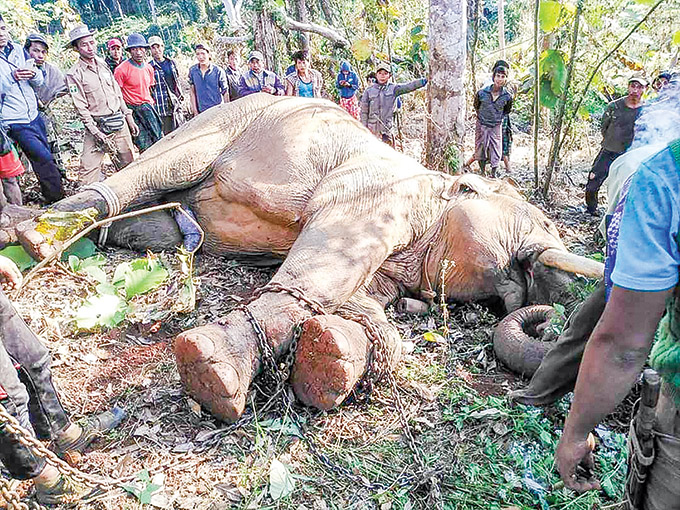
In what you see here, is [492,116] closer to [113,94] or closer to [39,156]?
[113,94]

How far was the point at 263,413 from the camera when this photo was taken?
3250 mm

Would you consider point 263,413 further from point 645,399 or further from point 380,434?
point 645,399

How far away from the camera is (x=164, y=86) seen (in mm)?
8297

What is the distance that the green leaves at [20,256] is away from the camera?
4305 mm

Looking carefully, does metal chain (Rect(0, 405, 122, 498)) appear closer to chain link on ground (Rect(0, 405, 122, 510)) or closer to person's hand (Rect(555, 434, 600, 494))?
chain link on ground (Rect(0, 405, 122, 510))

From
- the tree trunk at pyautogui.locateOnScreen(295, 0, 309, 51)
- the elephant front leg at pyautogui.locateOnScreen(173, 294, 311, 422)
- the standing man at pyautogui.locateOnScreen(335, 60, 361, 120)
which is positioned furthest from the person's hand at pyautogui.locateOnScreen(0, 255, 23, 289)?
the tree trunk at pyautogui.locateOnScreen(295, 0, 309, 51)

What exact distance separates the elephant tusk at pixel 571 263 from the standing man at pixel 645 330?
2221 millimetres

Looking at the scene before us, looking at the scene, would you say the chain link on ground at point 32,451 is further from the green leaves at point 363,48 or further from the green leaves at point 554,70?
the green leaves at point 363,48

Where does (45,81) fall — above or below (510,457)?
above

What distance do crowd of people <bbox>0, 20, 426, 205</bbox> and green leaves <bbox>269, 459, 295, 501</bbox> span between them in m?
4.12

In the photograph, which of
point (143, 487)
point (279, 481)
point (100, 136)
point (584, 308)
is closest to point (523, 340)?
point (584, 308)

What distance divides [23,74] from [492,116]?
6.40m

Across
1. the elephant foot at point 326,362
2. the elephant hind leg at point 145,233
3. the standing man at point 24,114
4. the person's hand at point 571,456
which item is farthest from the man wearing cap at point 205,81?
the person's hand at point 571,456

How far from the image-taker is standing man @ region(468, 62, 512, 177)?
331 inches
